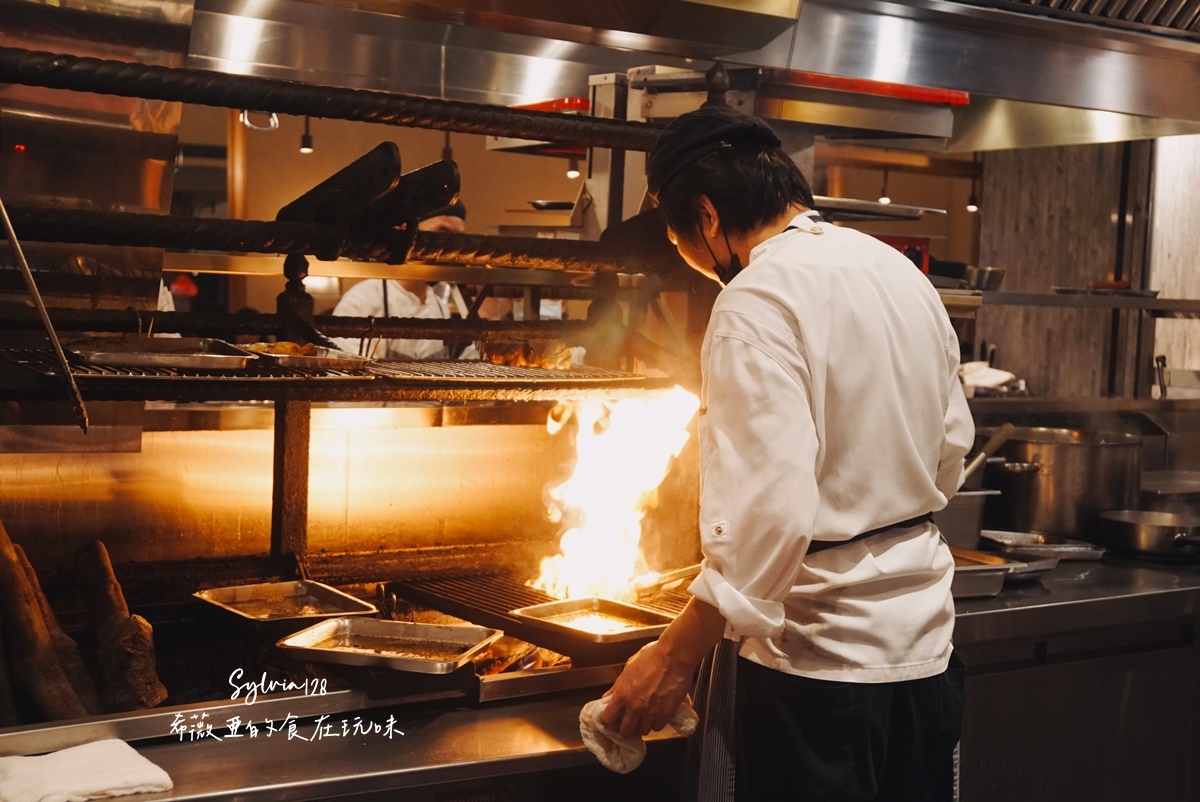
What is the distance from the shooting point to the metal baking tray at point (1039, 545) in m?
3.27

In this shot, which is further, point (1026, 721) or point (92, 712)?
point (1026, 721)

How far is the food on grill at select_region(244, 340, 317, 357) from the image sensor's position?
2.23m

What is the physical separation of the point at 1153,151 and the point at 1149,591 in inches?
185

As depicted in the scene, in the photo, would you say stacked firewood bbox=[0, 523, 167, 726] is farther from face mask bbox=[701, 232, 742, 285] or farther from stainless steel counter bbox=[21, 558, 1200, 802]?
face mask bbox=[701, 232, 742, 285]

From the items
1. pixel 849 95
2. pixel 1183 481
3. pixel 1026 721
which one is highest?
pixel 849 95

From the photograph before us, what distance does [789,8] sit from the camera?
2.57m

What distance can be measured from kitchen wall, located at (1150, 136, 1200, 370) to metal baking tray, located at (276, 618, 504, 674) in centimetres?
544

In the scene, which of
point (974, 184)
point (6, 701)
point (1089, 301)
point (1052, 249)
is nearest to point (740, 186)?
point (6, 701)

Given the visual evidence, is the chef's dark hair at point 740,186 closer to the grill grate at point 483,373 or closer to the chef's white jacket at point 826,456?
the chef's white jacket at point 826,456

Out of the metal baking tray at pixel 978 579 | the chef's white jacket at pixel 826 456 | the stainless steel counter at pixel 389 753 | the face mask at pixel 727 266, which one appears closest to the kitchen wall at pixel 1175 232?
the metal baking tray at pixel 978 579

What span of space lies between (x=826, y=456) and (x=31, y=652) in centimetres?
145

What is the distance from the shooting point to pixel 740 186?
1.98 m

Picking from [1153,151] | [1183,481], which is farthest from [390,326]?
[1153,151]

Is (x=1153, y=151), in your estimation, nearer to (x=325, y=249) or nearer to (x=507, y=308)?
(x=507, y=308)
